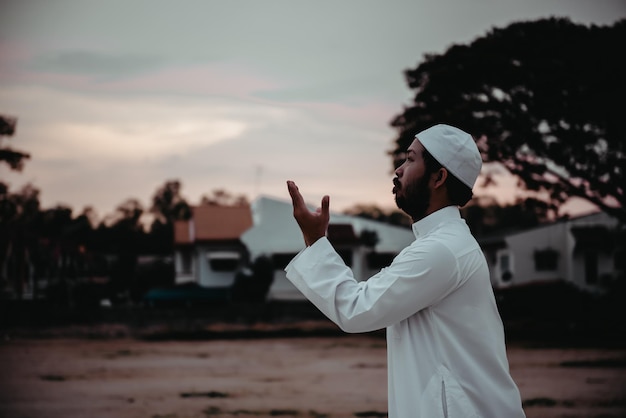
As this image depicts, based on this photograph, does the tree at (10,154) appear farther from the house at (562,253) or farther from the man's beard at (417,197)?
the house at (562,253)

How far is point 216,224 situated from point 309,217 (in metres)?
38.7

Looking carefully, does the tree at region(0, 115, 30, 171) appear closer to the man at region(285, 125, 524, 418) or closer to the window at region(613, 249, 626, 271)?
the man at region(285, 125, 524, 418)

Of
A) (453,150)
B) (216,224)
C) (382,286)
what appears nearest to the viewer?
(382,286)

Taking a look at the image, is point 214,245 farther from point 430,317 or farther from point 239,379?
point 430,317

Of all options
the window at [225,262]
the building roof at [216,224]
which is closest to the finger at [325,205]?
the window at [225,262]

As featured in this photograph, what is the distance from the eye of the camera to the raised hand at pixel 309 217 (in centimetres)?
Result: 246

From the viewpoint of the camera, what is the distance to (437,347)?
237 centimetres

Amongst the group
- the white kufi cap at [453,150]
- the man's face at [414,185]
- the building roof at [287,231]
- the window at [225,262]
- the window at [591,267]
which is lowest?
the window at [591,267]

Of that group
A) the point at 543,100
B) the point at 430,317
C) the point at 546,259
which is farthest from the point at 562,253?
the point at 430,317

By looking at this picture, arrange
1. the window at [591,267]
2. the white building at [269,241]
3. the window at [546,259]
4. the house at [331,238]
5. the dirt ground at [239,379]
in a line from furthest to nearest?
the window at [546,259]
the window at [591,267]
the white building at [269,241]
the house at [331,238]
the dirt ground at [239,379]

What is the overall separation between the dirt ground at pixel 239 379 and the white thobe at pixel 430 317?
22.5 ft

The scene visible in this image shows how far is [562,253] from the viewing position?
4166 cm

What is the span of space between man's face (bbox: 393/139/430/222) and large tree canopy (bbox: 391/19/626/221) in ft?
46.8

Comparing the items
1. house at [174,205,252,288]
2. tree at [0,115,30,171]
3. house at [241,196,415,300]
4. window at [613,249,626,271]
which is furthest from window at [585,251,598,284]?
tree at [0,115,30,171]
